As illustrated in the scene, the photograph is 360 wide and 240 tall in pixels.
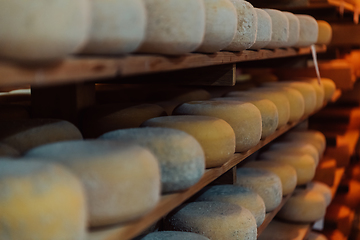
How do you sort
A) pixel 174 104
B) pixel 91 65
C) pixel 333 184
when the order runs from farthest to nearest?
pixel 333 184
pixel 174 104
pixel 91 65

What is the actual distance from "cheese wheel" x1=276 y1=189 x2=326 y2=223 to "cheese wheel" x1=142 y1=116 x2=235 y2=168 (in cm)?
148

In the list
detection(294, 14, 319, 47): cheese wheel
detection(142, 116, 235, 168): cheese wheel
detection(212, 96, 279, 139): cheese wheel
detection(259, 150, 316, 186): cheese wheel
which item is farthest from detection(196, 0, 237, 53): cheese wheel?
detection(259, 150, 316, 186): cheese wheel

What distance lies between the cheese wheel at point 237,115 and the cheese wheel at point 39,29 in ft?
3.13

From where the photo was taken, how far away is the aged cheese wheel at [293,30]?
7.72 ft

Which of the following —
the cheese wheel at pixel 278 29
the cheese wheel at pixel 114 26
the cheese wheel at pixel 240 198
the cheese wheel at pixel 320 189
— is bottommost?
the cheese wheel at pixel 320 189

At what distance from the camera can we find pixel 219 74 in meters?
1.81

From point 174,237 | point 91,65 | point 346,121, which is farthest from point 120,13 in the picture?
point 346,121

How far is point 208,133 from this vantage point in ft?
4.64

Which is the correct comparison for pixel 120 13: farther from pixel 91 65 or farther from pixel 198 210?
pixel 198 210

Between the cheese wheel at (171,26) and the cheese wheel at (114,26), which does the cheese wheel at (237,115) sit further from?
the cheese wheel at (114,26)

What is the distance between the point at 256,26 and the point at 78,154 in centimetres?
101

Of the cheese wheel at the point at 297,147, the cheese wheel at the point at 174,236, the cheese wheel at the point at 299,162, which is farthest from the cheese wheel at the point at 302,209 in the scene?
the cheese wheel at the point at 174,236

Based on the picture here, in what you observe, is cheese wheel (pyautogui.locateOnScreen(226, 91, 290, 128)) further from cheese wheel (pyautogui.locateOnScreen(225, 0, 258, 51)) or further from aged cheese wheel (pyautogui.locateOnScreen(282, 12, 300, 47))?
cheese wheel (pyautogui.locateOnScreen(225, 0, 258, 51))

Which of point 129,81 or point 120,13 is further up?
point 120,13
